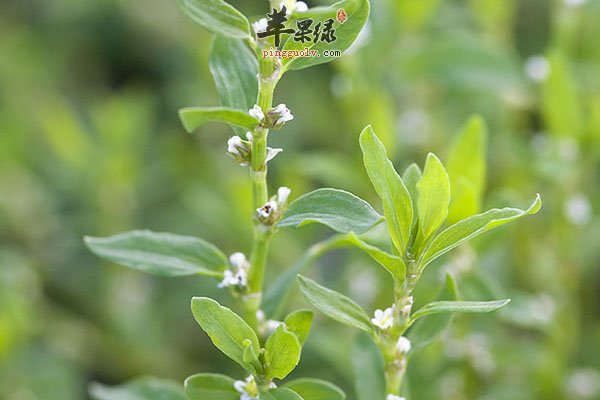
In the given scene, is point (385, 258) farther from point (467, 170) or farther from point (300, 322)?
point (467, 170)

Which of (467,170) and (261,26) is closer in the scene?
(261,26)

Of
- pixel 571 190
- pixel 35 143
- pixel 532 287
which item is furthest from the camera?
pixel 35 143

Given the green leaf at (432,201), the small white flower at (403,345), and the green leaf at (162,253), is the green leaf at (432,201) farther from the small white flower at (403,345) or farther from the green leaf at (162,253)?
the green leaf at (162,253)

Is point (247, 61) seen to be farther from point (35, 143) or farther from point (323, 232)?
point (35, 143)

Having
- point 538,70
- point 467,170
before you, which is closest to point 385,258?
point 467,170

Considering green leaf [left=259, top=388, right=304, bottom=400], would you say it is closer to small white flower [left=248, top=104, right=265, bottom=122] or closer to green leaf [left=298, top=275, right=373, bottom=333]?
green leaf [left=298, top=275, right=373, bottom=333]

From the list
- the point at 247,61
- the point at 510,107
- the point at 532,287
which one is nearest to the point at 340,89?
the point at 510,107

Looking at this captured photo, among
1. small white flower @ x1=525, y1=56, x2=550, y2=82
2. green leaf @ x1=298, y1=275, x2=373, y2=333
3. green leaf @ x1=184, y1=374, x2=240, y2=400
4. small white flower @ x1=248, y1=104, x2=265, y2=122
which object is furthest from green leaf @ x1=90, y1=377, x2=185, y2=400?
small white flower @ x1=525, y1=56, x2=550, y2=82

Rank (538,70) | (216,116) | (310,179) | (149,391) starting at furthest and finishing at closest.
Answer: (310,179) → (538,70) → (149,391) → (216,116)
